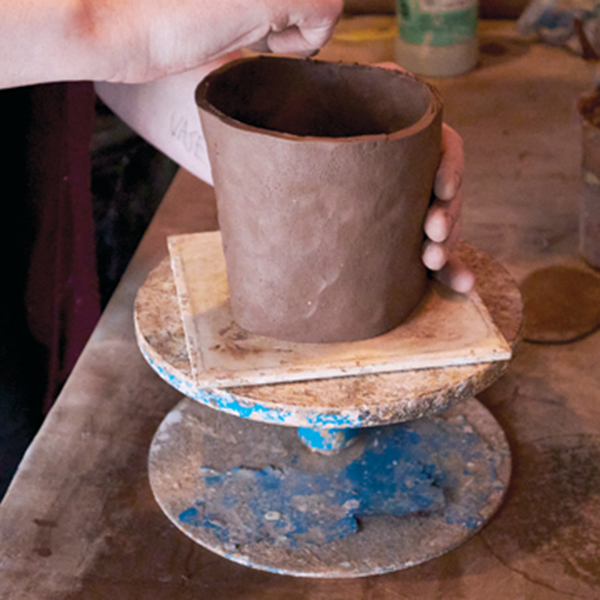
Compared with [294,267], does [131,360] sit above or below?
below

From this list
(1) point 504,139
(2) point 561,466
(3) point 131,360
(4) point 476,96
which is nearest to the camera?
(2) point 561,466

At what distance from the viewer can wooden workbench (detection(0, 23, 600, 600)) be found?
46.2 inches

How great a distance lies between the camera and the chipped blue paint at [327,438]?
135 cm

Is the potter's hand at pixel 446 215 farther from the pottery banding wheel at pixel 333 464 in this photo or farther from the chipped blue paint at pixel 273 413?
the chipped blue paint at pixel 273 413

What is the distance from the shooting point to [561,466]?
138cm

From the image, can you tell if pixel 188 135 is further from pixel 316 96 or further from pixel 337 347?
pixel 337 347

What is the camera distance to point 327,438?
1.36m

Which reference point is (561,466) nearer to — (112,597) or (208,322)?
(208,322)

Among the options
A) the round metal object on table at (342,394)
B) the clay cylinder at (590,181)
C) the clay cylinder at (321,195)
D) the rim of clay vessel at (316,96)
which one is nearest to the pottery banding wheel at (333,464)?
the round metal object on table at (342,394)

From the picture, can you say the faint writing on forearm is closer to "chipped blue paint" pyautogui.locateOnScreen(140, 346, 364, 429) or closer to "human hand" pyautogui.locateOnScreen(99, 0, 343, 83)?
"human hand" pyautogui.locateOnScreen(99, 0, 343, 83)

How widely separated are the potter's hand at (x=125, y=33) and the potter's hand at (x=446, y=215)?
30cm

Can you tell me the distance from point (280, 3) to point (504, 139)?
69.3 inches

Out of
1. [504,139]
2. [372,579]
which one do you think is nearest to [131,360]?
[372,579]

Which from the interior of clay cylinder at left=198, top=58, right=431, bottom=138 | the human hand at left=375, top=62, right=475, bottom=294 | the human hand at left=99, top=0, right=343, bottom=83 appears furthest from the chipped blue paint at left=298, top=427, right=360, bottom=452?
the human hand at left=99, top=0, right=343, bottom=83
